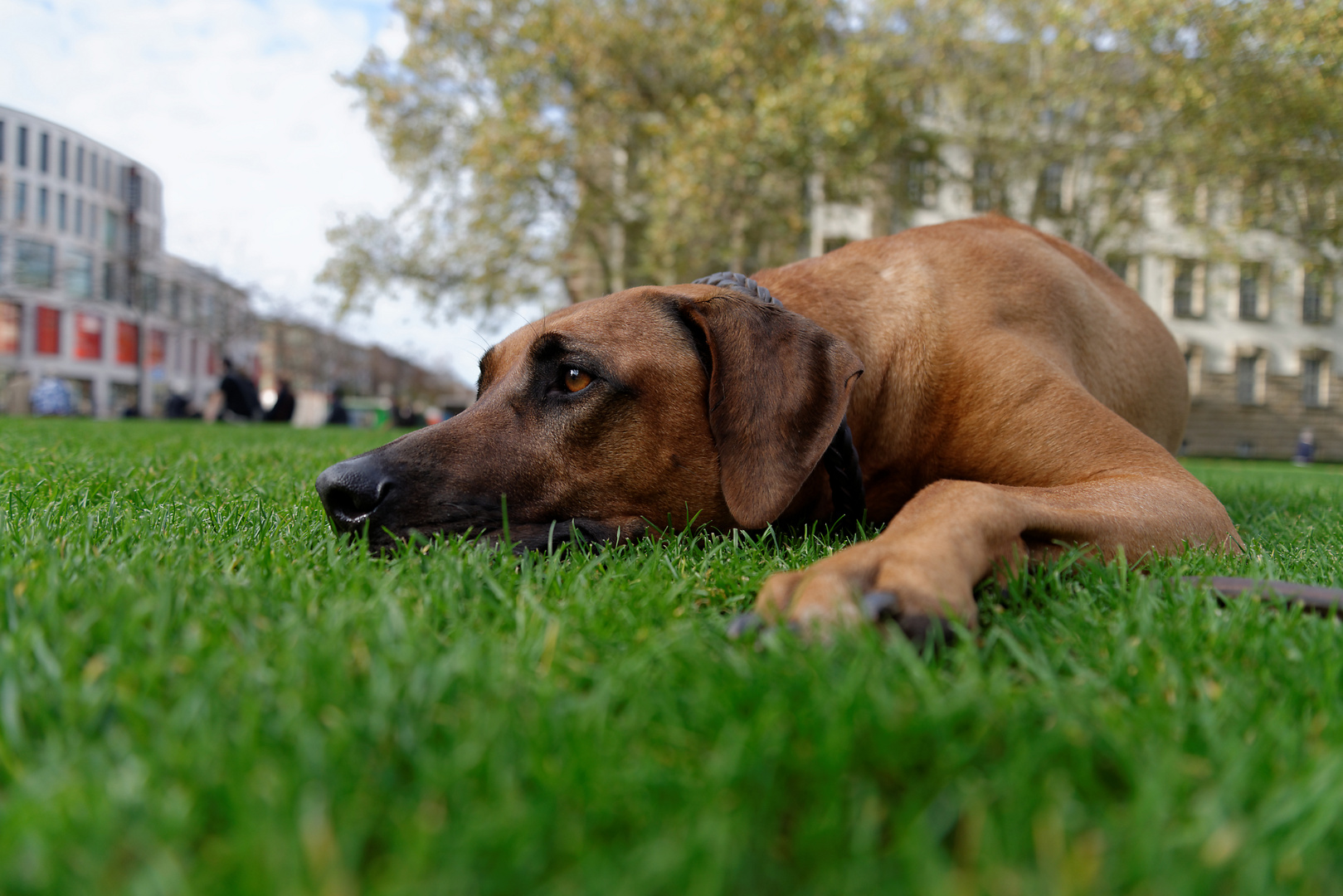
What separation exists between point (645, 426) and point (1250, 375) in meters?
38.8

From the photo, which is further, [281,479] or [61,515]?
[281,479]

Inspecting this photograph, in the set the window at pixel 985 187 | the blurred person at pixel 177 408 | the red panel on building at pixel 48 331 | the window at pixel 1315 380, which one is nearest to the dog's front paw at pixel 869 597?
the window at pixel 985 187

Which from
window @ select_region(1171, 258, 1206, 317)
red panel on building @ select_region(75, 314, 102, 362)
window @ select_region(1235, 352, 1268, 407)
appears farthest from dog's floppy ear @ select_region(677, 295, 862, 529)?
red panel on building @ select_region(75, 314, 102, 362)

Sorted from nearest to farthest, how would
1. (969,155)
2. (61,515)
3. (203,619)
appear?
(203,619) < (61,515) < (969,155)

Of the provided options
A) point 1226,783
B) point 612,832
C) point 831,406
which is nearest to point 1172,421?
point 831,406

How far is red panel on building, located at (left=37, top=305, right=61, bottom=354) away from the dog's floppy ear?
7183 centimetres

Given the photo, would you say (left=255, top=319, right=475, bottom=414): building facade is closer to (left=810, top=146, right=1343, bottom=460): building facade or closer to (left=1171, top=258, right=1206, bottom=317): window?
(left=1171, top=258, right=1206, bottom=317): window

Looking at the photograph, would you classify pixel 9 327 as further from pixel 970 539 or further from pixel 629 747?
pixel 629 747

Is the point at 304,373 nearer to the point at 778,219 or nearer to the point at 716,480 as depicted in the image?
the point at 778,219

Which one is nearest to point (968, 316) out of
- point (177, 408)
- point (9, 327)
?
point (177, 408)

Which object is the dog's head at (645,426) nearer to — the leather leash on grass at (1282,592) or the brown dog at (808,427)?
the brown dog at (808,427)

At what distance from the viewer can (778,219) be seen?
700 inches

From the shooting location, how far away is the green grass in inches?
28.7

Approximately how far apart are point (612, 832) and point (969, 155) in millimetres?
22630
